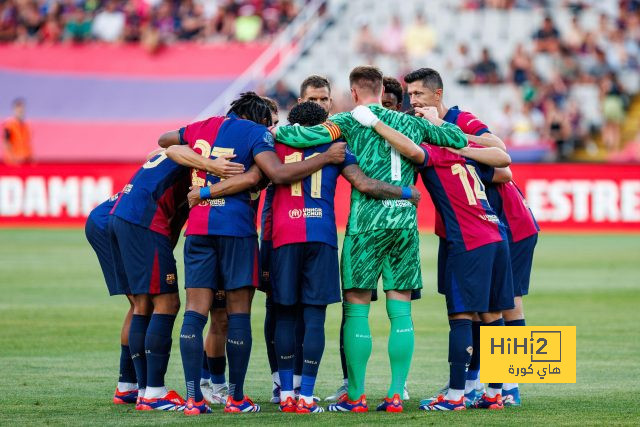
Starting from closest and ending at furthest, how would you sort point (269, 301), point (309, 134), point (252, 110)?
point (309, 134) < point (252, 110) < point (269, 301)

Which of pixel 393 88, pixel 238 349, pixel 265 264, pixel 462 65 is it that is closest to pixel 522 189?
pixel 462 65

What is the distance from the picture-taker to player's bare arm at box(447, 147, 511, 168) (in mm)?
9039

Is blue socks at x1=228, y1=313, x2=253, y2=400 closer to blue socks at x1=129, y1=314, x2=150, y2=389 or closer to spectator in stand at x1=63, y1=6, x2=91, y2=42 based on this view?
blue socks at x1=129, y1=314, x2=150, y2=389

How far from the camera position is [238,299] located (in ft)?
28.7

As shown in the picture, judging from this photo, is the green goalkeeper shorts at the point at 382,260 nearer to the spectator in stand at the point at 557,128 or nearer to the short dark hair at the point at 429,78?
the short dark hair at the point at 429,78

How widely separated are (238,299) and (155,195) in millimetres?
1053

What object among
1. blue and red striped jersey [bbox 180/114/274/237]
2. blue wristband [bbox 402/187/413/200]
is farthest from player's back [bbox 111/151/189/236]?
blue wristband [bbox 402/187/413/200]

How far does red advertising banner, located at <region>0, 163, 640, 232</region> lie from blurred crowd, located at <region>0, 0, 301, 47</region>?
12975mm

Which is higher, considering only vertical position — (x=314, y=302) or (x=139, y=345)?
(x=314, y=302)

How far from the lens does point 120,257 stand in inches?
367

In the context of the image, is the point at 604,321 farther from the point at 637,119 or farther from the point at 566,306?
the point at 637,119

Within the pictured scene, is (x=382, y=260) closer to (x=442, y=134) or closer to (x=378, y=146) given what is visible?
(x=378, y=146)

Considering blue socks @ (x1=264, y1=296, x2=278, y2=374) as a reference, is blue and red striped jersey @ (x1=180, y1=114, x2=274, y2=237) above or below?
above

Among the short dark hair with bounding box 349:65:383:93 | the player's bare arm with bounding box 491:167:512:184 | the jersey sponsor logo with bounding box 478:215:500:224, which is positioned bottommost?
the jersey sponsor logo with bounding box 478:215:500:224
